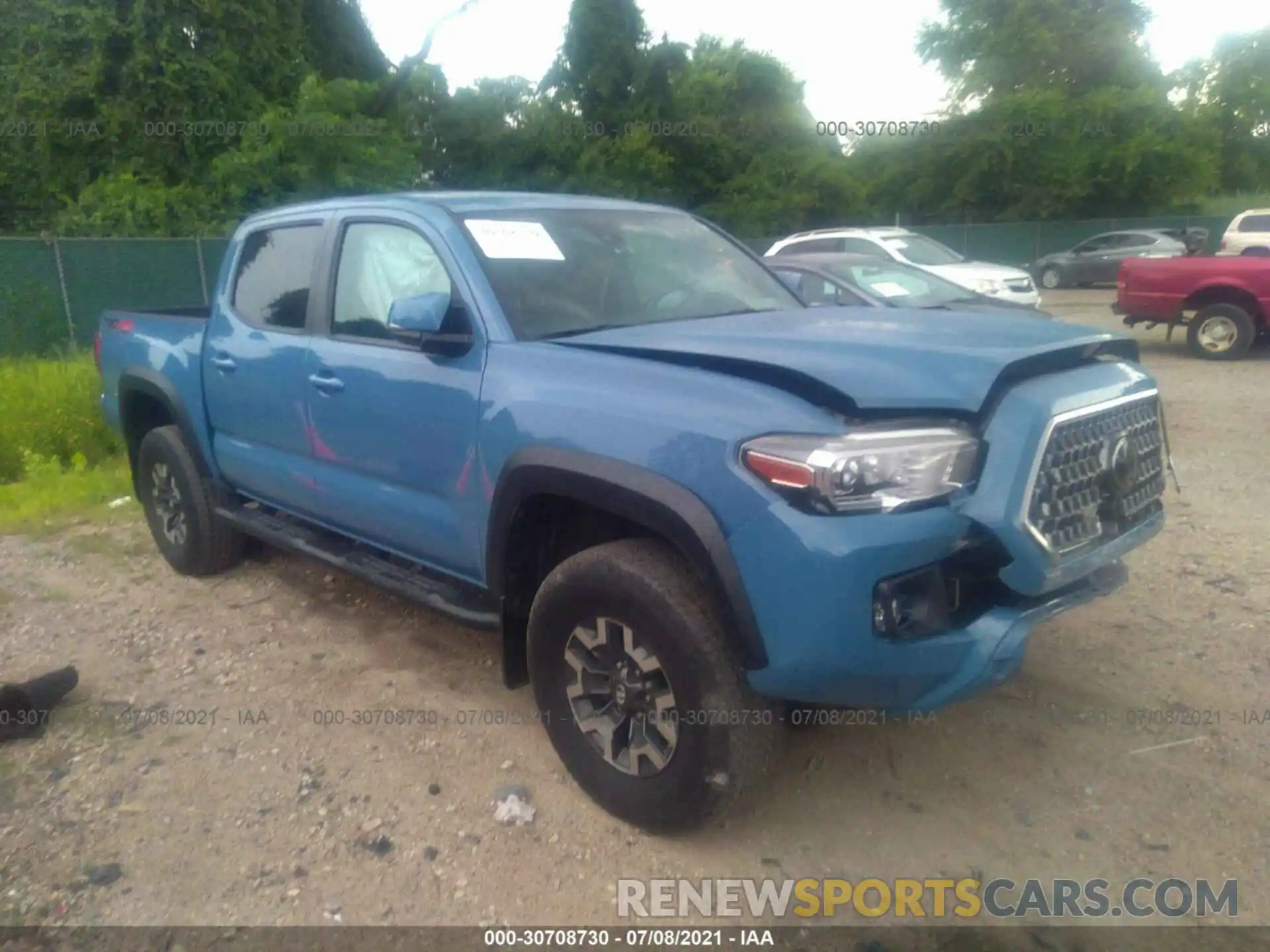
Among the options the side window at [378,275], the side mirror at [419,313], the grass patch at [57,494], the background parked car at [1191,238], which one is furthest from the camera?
the background parked car at [1191,238]

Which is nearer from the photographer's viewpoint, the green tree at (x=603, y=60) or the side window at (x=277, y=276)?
the side window at (x=277, y=276)

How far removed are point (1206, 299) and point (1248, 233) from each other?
13053 mm

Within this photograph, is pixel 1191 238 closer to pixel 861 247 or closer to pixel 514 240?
pixel 861 247

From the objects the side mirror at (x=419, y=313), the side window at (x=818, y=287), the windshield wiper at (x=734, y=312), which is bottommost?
the side window at (x=818, y=287)

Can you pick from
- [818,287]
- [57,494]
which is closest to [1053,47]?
[818,287]

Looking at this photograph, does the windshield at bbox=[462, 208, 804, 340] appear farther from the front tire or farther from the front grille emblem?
the front grille emblem

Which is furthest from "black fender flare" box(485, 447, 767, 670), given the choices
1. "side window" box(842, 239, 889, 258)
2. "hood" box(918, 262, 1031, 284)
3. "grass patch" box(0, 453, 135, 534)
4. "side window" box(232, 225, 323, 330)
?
"side window" box(842, 239, 889, 258)

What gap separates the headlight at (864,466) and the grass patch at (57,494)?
5.61 meters

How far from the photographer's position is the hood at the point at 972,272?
13.5 m

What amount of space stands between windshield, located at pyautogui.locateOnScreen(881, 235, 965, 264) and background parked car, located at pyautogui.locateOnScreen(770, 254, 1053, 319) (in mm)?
4527

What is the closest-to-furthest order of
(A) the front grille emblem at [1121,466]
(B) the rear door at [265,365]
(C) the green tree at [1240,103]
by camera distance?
1. (A) the front grille emblem at [1121,466]
2. (B) the rear door at [265,365]
3. (C) the green tree at [1240,103]

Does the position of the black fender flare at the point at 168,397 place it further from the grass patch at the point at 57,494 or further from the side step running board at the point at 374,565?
the grass patch at the point at 57,494

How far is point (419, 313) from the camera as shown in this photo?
3.23 meters

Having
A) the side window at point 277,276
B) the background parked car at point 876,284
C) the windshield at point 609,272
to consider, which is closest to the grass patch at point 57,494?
the side window at point 277,276
